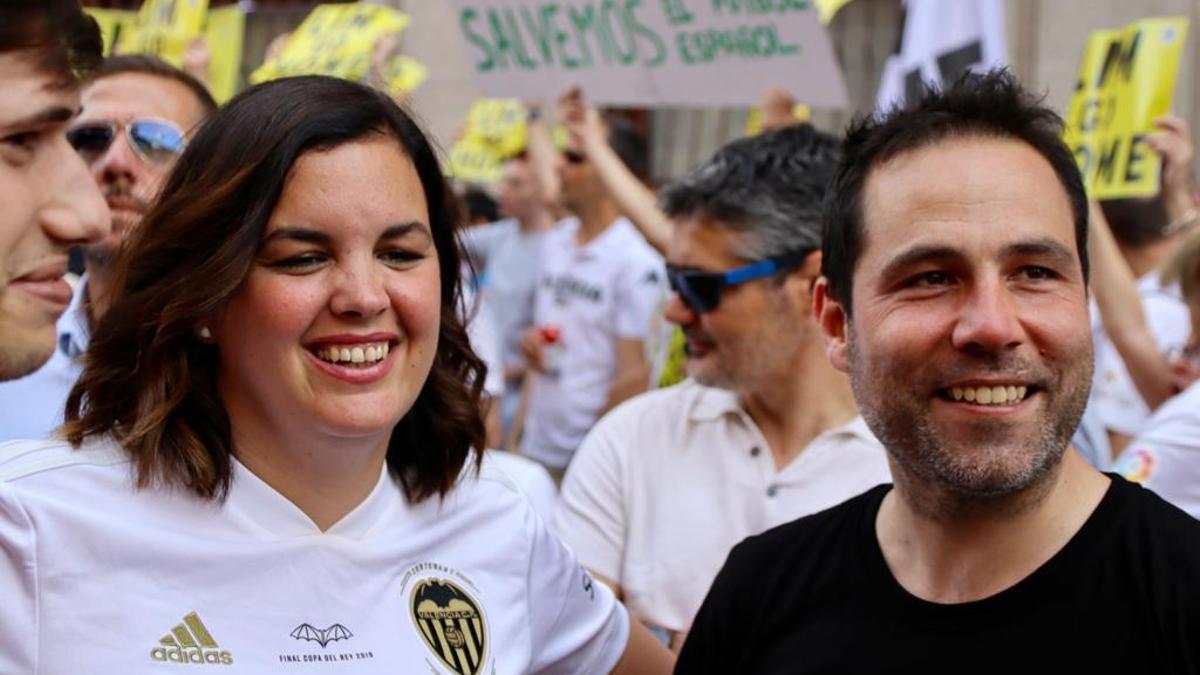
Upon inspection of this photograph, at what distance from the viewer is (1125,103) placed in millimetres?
6094

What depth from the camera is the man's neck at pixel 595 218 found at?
814 cm

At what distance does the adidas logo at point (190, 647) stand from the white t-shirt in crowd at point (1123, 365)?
420 centimetres

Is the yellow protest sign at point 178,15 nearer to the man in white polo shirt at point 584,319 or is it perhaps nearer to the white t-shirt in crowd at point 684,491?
the man in white polo shirt at point 584,319

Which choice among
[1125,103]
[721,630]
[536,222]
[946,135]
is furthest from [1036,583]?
[536,222]

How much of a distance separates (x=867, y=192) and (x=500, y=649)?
1.03 metres

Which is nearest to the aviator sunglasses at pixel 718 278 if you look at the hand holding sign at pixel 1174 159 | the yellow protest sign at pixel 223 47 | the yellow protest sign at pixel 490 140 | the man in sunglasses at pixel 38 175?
the man in sunglasses at pixel 38 175

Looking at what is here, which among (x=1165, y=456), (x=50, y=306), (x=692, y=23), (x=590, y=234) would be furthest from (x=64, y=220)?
(x=590, y=234)

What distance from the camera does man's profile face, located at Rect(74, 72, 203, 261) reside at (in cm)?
426

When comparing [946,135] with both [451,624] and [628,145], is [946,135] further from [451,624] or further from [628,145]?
[628,145]

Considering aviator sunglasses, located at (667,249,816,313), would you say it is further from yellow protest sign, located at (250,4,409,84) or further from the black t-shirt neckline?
yellow protest sign, located at (250,4,409,84)

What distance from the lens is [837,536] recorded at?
296cm

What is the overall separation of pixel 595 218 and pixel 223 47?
230 centimetres

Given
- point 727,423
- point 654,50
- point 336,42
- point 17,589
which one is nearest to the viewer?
point 17,589

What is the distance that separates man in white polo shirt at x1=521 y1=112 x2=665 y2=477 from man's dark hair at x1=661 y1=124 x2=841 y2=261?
3.42 meters
